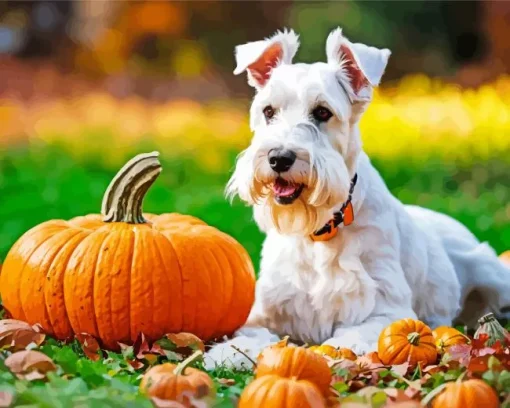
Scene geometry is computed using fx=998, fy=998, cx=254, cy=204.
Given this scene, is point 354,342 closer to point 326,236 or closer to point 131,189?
point 326,236

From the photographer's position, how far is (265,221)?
14.1 feet

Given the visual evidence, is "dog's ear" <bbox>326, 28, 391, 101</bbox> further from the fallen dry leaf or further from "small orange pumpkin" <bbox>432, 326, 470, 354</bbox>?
the fallen dry leaf

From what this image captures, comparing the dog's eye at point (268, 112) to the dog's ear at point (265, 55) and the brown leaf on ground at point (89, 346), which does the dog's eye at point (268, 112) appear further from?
the brown leaf on ground at point (89, 346)

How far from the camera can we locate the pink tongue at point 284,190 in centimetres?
406

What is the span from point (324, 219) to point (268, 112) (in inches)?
20.5

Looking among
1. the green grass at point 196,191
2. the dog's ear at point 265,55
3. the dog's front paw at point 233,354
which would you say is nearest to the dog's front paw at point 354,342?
the dog's front paw at point 233,354

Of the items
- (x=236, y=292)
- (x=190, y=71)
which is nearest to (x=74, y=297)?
(x=236, y=292)

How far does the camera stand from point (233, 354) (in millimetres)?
4090

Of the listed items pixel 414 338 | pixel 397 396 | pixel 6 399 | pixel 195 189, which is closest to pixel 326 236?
pixel 414 338

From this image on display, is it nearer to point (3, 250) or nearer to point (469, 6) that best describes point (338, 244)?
point (3, 250)

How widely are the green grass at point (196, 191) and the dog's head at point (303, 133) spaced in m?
1.99

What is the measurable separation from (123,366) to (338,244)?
3.70ft

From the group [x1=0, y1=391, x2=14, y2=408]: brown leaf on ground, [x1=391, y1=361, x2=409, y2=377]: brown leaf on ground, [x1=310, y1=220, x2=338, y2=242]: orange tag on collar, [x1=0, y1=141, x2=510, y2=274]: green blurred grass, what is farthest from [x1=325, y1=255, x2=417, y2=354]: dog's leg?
[x1=0, y1=141, x2=510, y2=274]: green blurred grass

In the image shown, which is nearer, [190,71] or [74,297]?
[74,297]
